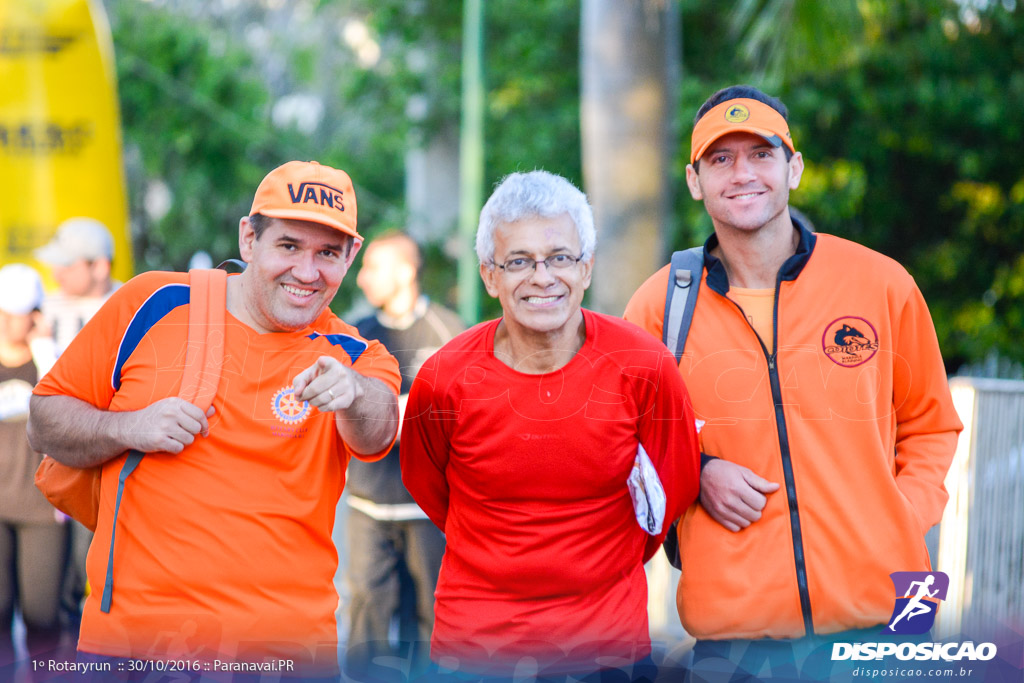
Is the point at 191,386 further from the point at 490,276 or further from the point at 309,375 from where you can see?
the point at 490,276

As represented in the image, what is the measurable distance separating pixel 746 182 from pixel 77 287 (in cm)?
366

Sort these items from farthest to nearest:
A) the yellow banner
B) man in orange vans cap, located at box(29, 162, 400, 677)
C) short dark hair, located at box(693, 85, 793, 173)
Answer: the yellow banner, short dark hair, located at box(693, 85, 793, 173), man in orange vans cap, located at box(29, 162, 400, 677)

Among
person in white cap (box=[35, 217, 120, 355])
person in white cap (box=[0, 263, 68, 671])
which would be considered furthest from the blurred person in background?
person in white cap (box=[0, 263, 68, 671])

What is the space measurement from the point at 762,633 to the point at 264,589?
49.5 inches

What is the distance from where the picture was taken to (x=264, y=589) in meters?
2.47

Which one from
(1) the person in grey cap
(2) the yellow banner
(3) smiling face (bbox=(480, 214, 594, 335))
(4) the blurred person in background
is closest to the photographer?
(3) smiling face (bbox=(480, 214, 594, 335))

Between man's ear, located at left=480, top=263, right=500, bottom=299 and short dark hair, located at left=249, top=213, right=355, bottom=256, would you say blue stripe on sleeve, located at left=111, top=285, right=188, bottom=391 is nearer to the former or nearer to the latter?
short dark hair, located at left=249, top=213, right=355, bottom=256

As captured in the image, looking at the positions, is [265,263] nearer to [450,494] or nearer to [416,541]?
[450,494]

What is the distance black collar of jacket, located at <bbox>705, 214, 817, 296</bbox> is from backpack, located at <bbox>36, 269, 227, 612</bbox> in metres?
1.32

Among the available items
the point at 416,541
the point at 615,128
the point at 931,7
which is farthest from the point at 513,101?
the point at 416,541

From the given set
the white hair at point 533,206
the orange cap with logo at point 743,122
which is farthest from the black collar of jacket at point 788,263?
the white hair at point 533,206

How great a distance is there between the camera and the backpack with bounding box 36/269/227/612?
8.09 feet

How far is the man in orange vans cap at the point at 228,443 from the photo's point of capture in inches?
95.3

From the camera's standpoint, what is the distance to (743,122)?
278 cm
